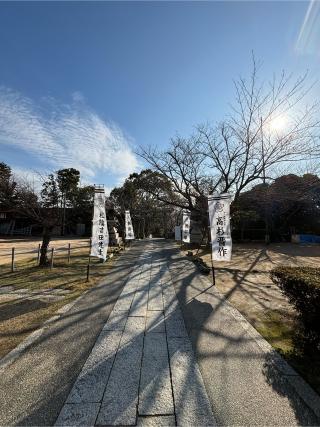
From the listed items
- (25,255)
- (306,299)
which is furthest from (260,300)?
(25,255)

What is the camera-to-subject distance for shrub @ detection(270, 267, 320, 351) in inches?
149

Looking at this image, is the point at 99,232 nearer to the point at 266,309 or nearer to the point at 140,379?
the point at 266,309

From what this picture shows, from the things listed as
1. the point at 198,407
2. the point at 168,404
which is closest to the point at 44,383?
the point at 168,404

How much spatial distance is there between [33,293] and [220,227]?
5879mm

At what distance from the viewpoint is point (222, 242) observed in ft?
30.4

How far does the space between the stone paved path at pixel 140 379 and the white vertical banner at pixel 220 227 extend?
3780mm

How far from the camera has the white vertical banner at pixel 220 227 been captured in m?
9.19

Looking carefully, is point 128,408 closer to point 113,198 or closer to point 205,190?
point 205,190

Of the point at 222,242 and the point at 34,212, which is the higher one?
the point at 34,212

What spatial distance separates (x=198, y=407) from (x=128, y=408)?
27.7 inches

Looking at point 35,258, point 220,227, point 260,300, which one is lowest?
point 260,300

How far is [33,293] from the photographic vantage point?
7344mm

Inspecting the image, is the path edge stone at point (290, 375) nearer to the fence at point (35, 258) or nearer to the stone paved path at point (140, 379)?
the stone paved path at point (140, 379)

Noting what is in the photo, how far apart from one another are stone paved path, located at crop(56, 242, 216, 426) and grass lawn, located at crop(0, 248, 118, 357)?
1.37m
